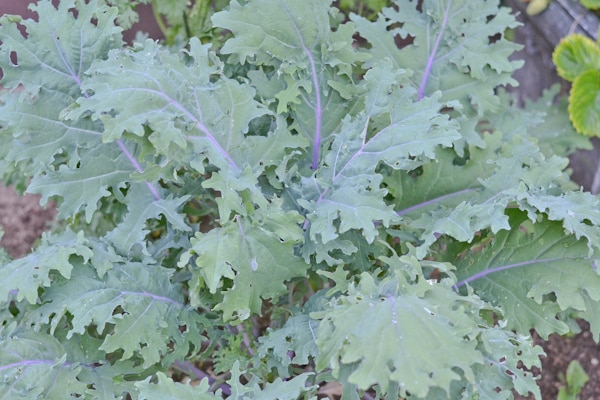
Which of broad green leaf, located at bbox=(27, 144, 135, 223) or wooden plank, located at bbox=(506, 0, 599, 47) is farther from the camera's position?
wooden plank, located at bbox=(506, 0, 599, 47)

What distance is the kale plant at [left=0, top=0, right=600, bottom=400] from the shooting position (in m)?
1.54

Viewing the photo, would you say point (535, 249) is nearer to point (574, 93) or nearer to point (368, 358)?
point (368, 358)

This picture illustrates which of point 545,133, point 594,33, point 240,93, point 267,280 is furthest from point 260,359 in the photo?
point 594,33

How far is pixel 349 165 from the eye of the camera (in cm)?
178

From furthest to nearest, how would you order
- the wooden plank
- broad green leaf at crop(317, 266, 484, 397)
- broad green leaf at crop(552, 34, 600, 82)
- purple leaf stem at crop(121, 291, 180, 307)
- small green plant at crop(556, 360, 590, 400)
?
the wooden plank → broad green leaf at crop(552, 34, 600, 82) → small green plant at crop(556, 360, 590, 400) → purple leaf stem at crop(121, 291, 180, 307) → broad green leaf at crop(317, 266, 484, 397)

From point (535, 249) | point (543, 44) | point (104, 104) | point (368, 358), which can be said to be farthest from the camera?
point (543, 44)

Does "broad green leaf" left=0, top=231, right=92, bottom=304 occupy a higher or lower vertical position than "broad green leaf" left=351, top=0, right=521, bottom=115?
lower

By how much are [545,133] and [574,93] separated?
0.65 feet

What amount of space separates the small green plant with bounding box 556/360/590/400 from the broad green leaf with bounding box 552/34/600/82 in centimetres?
119

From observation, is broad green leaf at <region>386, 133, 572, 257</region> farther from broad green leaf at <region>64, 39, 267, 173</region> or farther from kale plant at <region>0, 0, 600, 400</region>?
broad green leaf at <region>64, 39, 267, 173</region>

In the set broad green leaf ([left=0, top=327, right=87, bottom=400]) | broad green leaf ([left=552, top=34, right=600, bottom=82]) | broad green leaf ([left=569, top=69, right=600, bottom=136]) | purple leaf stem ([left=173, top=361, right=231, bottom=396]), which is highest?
broad green leaf ([left=552, top=34, right=600, bottom=82])

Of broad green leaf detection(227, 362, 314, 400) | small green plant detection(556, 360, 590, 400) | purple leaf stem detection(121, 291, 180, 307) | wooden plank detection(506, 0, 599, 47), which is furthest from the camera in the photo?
wooden plank detection(506, 0, 599, 47)

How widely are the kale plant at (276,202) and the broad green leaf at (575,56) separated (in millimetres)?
629

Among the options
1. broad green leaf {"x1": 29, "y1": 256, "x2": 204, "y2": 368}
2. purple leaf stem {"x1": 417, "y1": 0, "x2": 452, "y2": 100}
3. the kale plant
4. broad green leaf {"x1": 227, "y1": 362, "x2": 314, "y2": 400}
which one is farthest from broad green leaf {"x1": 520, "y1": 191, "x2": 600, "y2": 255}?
broad green leaf {"x1": 29, "y1": 256, "x2": 204, "y2": 368}
